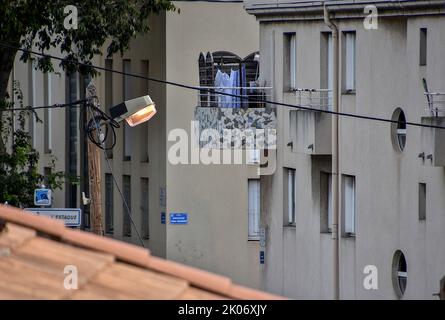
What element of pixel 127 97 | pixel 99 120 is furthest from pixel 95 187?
pixel 127 97

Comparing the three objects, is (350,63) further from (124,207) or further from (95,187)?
(124,207)

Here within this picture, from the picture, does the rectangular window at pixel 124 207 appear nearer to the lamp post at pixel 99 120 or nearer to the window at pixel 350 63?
the lamp post at pixel 99 120

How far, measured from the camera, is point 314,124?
26.4m

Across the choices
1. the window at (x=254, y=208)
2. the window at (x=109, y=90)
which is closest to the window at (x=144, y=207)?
the window at (x=109, y=90)

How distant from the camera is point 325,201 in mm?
27469

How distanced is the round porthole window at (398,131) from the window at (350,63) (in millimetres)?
1908

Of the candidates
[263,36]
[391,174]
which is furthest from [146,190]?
[391,174]

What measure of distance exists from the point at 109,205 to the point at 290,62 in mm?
13932

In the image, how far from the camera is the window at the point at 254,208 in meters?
37.9

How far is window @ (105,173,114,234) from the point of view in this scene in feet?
137

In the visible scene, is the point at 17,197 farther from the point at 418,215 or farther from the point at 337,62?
the point at 418,215

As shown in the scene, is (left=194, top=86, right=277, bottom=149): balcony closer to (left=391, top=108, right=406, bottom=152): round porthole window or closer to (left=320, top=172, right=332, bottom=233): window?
(left=320, top=172, right=332, bottom=233): window

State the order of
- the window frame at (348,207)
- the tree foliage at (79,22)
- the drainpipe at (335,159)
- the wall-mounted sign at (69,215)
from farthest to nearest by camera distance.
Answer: the tree foliage at (79,22) < the drainpipe at (335,159) < the window frame at (348,207) < the wall-mounted sign at (69,215)

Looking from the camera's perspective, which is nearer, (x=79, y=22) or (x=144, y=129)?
(x=79, y=22)
